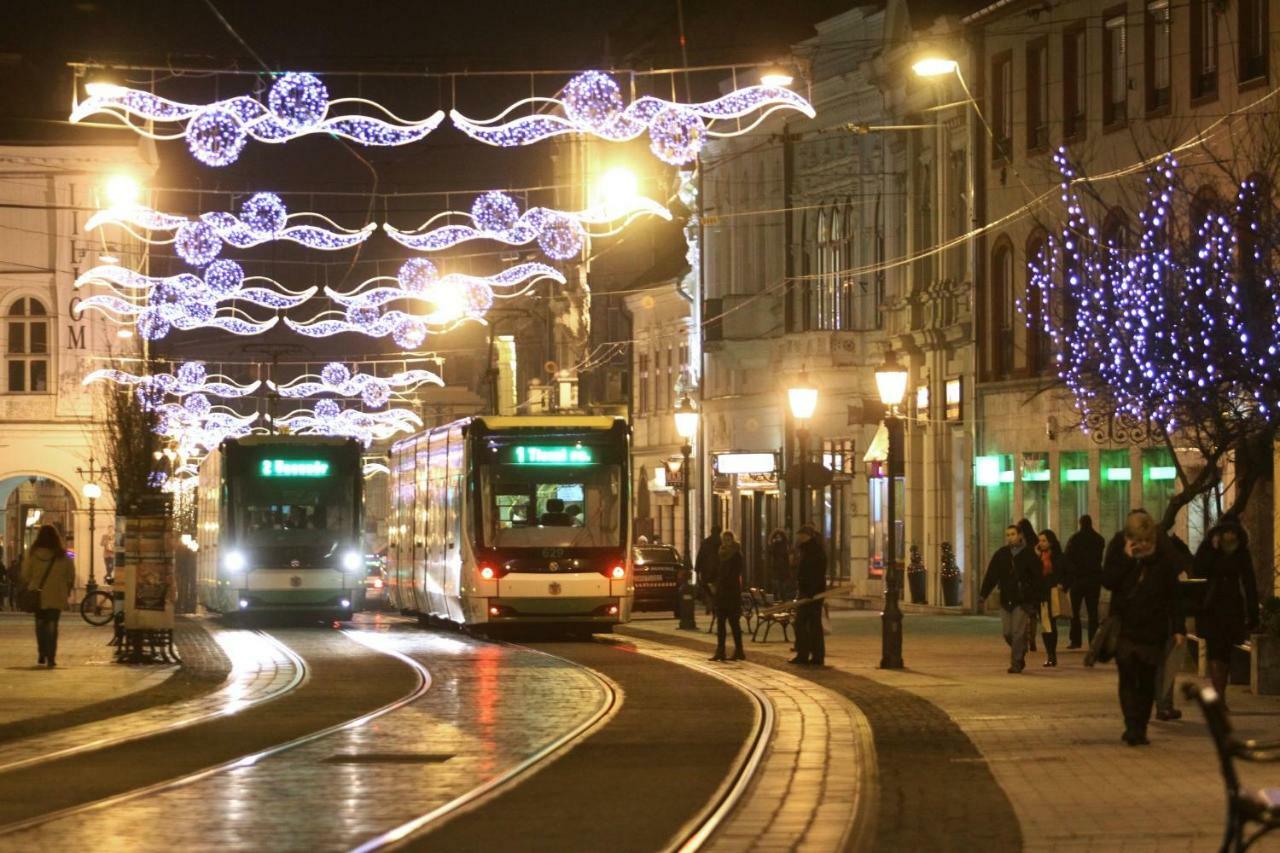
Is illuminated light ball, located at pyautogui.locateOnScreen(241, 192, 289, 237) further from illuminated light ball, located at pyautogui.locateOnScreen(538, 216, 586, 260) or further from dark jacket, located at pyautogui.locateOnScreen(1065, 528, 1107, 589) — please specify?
dark jacket, located at pyautogui.locateOnScreen(1065, 528, 1107, 589)

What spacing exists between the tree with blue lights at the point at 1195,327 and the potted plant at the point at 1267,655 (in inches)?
93.0

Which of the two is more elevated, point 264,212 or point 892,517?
point 264,212

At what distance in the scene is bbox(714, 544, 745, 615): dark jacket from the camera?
32.0 m

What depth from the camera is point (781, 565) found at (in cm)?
4997

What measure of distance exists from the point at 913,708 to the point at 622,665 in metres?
8.21

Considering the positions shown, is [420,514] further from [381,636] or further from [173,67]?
[173,67]

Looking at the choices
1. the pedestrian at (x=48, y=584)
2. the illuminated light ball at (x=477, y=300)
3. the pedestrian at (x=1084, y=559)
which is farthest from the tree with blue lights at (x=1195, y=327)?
the illuminated light ball at (x=477, y=300)

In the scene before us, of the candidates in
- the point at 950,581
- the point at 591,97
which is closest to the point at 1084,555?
the point at 591,97

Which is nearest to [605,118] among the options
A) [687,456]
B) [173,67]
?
[173,67]

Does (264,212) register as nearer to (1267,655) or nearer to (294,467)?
(294,467)

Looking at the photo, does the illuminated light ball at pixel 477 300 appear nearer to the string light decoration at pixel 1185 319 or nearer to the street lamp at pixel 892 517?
the street lamp at pixel 892 517

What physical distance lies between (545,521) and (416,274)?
9.33 m

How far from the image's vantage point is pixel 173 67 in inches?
1216

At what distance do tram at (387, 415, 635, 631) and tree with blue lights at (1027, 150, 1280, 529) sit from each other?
25.6ft
